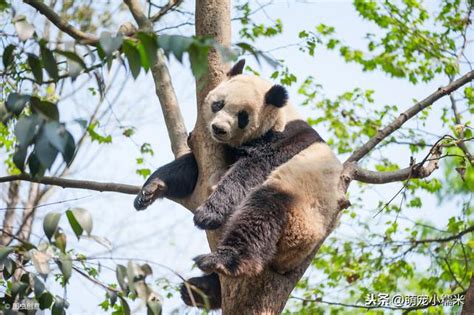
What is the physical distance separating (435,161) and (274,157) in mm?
1390

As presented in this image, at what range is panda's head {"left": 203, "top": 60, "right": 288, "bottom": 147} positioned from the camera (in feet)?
18.2

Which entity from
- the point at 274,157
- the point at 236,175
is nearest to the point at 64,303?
the point at 236,175

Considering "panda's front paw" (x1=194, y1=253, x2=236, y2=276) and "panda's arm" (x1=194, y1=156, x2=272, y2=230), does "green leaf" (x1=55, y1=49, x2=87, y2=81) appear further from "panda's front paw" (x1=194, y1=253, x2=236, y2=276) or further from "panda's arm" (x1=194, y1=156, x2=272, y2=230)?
"panda's arm" (x1=194, y1=156, x2=272, y2=230)

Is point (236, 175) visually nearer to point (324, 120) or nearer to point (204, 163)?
point (204, 163)

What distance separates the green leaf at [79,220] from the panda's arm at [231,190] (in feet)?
7.63

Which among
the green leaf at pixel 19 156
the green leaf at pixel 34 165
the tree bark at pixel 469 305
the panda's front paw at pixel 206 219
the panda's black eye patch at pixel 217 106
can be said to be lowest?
the green leaf at pixel 19 156

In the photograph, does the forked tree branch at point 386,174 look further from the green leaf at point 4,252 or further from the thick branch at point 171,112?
the green leaf at point 4,252

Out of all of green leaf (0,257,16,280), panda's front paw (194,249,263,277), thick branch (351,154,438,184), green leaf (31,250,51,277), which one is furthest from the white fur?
green leaf (31,250,51,277)

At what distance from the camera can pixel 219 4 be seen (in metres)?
5.00

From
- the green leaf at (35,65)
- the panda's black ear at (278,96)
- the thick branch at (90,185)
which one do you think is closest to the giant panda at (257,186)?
the panda's black ear at (278,96)

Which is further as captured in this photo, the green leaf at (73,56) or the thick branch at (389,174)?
the thick branch at (389,174)

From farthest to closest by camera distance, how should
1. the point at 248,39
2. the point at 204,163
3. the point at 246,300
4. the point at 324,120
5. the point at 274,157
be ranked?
the point at 324,120 < the point at 248,39 < the point at 274,157 < the point at 204,163 < the point at 246,300

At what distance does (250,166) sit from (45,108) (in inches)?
121

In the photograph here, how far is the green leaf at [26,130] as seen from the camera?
2166 mm
